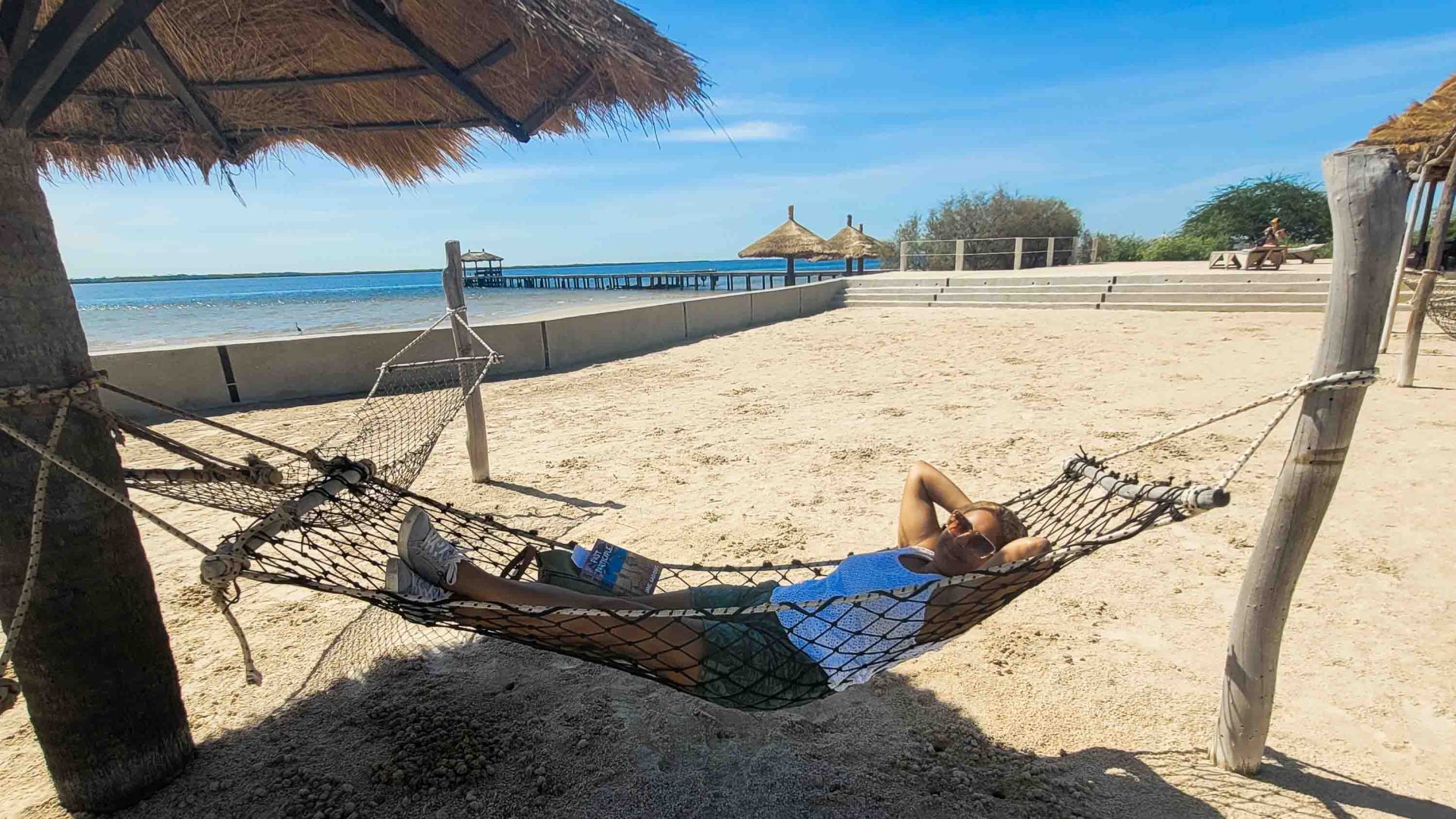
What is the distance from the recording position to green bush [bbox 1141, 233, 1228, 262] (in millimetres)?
16828

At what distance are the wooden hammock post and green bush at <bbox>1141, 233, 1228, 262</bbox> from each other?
17963 mm

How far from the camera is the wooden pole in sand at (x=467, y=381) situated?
3.36m

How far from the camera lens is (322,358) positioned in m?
5.58

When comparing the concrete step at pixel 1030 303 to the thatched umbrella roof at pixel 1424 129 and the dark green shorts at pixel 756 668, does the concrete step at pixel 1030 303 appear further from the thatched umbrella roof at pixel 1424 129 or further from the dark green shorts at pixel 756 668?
the dark green shorts at pixel 756 668

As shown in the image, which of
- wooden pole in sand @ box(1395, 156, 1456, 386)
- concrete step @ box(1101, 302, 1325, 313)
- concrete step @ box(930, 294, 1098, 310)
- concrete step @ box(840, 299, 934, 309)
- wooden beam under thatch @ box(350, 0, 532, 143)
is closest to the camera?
wooden beam under thatch @ box(350, 0, 532, 143)

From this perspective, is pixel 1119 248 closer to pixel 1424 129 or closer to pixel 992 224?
pixel 992 224

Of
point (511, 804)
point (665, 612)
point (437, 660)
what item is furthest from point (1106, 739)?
point (437, 660)

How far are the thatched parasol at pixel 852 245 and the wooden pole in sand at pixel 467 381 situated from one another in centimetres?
1533

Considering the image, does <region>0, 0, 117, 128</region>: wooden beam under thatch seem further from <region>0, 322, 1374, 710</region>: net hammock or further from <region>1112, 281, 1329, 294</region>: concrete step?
<region>1112, 281, 1329, 294</region>: concrete step

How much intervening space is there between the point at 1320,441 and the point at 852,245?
17533 millimetres

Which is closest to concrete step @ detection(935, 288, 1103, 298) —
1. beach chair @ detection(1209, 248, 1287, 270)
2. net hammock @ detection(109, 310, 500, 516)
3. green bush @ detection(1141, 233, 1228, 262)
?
beach chair @ detection(1209, 248, 1287, 270)

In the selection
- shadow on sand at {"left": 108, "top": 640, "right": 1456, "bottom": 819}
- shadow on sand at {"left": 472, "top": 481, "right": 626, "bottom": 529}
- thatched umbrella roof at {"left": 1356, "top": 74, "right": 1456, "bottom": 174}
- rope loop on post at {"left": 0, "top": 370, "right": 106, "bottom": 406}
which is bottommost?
shadow on sand at {"left": 108, "top": 640, "right": 1456, "bottom": 819}

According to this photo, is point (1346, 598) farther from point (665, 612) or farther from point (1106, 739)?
point (665, 612)

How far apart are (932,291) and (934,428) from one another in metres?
7.54
